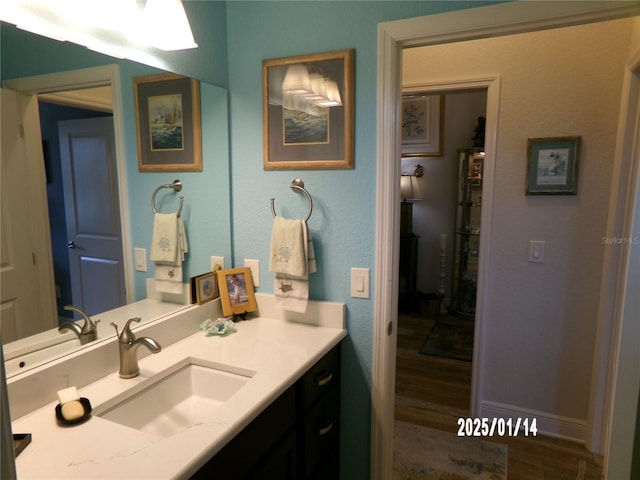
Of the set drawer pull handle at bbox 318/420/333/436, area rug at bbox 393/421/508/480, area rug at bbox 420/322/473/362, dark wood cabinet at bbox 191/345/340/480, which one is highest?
dark wood cabinet at bbox 191/345/340/480

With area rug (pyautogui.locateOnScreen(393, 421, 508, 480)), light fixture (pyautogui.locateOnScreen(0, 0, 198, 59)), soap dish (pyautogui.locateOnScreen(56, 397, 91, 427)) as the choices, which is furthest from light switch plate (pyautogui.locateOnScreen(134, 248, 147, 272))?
area rug (pyautogui.locateOnScreen(393, 421, 508, 480))

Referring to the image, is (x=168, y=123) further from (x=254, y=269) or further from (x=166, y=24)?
(x=254, y=269)

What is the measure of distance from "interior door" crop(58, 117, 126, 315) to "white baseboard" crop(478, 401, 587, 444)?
220 centimetres

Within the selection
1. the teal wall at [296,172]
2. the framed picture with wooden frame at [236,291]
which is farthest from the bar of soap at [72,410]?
the framed picture with wooden frame at [236,291]

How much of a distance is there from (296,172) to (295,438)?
99 centimetres

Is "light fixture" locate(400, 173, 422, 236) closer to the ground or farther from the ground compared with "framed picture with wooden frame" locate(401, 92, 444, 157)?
closer to the ground

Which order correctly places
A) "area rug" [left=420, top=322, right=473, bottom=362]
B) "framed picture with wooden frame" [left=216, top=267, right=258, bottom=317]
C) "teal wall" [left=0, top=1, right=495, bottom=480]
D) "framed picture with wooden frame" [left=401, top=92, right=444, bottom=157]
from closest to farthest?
"teal wall" [left=0, top=1, right=495, bottom=480] → "framed picture with wooden frame" [left=216, top=267, right=258, bottom=317] → "area rug" [left=420, top=322, right=473, bottom=362] → "framed picture with wooden frame" [left=401, top=92, right=444, bottom=157]

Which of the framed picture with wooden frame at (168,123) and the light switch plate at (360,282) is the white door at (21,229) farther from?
the light switch plate at (360,282)

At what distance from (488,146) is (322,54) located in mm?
1224

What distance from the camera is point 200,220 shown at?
1.73 m

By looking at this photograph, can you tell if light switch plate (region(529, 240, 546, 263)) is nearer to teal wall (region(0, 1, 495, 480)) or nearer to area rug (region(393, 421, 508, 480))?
area rug (region(393, 421, 508, 480))

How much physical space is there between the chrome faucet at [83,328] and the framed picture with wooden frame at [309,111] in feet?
2.89

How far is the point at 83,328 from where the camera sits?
4.12 ft

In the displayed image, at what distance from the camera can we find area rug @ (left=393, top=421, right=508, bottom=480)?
2.07 metres
